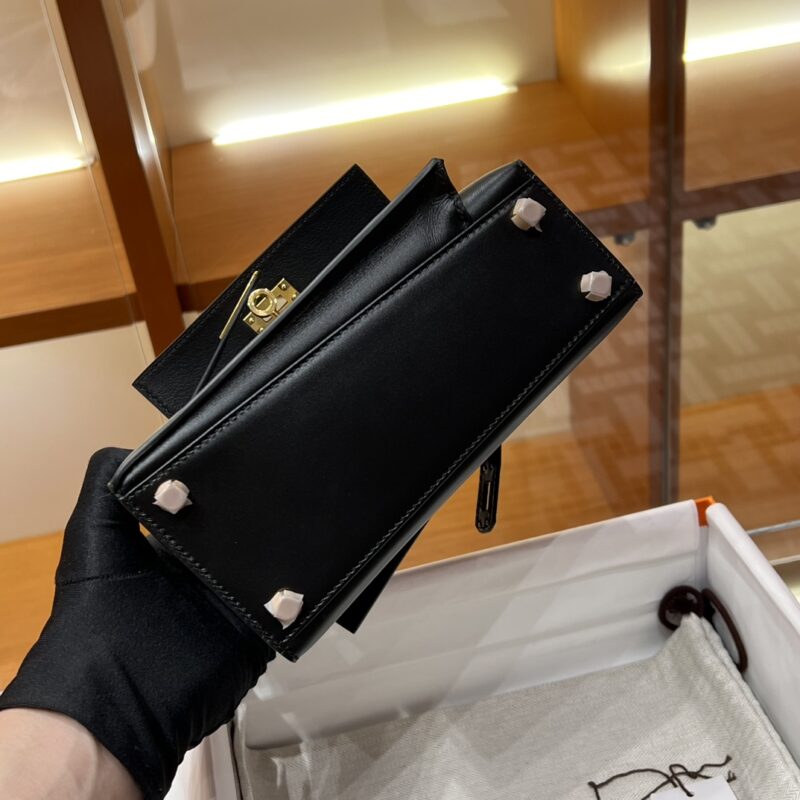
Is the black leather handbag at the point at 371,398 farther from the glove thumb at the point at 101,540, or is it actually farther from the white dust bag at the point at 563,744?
the white dust bag at the point at 563,744

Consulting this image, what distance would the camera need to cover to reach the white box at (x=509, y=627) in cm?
74

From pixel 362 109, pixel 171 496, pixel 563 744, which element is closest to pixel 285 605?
pixel 171 496

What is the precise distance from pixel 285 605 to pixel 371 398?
0.12 m

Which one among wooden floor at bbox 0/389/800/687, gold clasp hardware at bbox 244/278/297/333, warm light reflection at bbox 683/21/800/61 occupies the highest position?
warm light reflection at bbox 683/21/800/61

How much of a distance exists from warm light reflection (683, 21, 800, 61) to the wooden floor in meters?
0.38

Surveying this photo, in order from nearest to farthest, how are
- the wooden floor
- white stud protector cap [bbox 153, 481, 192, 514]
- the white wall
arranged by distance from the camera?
white stud protector cap [bbox 153, 481, 192, 514]
the white wall
the wooden floor

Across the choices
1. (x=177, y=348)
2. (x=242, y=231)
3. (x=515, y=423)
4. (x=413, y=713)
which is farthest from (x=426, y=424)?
(x=242, y=231)

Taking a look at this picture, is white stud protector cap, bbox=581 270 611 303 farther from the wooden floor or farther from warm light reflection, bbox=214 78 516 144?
the wooden floor

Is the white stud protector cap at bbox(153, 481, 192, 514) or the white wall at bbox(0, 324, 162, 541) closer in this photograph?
the white stud protector cap at bbox(153, 481, 192, 514)

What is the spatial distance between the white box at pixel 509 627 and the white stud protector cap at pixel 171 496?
244 millimetres

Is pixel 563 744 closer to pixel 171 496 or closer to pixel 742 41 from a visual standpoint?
pixel 171 496

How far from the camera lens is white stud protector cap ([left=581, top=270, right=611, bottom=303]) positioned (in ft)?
1.88

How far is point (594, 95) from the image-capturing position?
919mm

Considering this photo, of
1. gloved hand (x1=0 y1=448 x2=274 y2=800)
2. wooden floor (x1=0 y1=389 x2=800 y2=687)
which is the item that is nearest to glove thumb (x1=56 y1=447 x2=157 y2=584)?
gloved hand (x1=0 y1=448 x2=274 y2=800)
